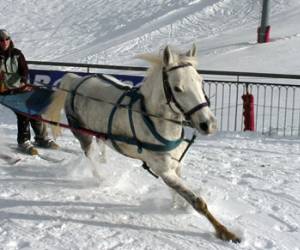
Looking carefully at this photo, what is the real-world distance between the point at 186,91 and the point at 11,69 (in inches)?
139

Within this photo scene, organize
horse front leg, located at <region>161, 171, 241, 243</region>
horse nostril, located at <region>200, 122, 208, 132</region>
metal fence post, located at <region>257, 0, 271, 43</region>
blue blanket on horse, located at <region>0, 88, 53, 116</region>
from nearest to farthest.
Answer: horse nostril, located at <region>200, 122, 208, 132</region> < horse front leg, located at <region>161, 171, 241, 243</region> < blue blanket on horse, located at <region>0, 88, 53, 116</region> < metal fence post, located at <region>257, 0, 271, 43</region>

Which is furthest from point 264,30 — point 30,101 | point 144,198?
point 144,198

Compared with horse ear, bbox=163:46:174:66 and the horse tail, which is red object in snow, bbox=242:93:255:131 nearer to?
the horse tail

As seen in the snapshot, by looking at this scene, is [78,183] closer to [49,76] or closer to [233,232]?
[233,232]

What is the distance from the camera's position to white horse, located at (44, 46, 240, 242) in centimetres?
427

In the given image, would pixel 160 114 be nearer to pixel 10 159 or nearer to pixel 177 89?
pixel 177 89

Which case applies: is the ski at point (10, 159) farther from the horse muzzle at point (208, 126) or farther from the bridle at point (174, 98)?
the horse muzzle at point (208, 126)

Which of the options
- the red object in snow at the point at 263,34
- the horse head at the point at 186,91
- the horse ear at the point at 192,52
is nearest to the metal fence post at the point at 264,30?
the red object in snow at the point at 263,34

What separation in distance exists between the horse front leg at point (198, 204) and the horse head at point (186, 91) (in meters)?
0.66

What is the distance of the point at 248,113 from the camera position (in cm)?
954

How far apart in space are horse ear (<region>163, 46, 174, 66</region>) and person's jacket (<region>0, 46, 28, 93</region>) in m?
3.19

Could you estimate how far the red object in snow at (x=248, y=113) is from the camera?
9.52 m

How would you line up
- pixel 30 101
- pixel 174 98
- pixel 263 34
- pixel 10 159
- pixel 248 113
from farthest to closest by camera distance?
Result: pixel 263 34 → pixel 248 113 → pixel 10 159 → pixel 30 101 → pixel 174 98

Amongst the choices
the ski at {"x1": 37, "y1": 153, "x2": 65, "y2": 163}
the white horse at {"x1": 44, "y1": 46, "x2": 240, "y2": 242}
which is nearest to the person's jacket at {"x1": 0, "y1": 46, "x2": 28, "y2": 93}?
the ski at {"x1": 37, "y1": 153, "x2": 65, "y2": 163}
